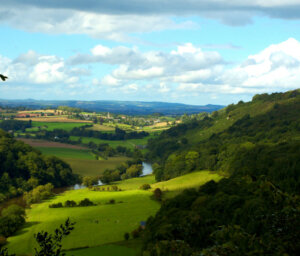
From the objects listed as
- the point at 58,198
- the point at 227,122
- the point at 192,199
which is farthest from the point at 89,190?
the point at 227,122

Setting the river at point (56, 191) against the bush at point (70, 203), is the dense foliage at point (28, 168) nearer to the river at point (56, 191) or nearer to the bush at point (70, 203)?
the river at point (56, 191)

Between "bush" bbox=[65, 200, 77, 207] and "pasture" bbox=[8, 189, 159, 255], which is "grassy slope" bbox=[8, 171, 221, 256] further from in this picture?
"bush" bbox=[65, 200, 77, 207]

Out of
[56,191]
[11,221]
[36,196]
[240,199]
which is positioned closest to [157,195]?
[36,196]

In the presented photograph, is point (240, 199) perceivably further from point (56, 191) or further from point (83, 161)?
point (83, 161)

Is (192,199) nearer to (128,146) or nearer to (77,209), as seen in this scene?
(77,209)

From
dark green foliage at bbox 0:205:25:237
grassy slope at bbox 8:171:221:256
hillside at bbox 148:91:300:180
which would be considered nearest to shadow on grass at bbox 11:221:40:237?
grassy slope at bbox 8:171:221:256

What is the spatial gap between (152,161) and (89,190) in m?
Result: 72.4

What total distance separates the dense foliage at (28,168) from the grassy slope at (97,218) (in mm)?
21716

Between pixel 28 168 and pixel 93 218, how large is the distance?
54.8 meters

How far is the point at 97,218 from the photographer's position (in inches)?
2562

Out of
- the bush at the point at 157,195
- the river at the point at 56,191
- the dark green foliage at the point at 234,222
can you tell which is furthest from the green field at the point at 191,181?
the river at the point at 56,191

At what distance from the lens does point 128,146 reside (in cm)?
18125

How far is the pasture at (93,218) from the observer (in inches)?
2092

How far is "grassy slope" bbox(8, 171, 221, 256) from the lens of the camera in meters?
52.1
